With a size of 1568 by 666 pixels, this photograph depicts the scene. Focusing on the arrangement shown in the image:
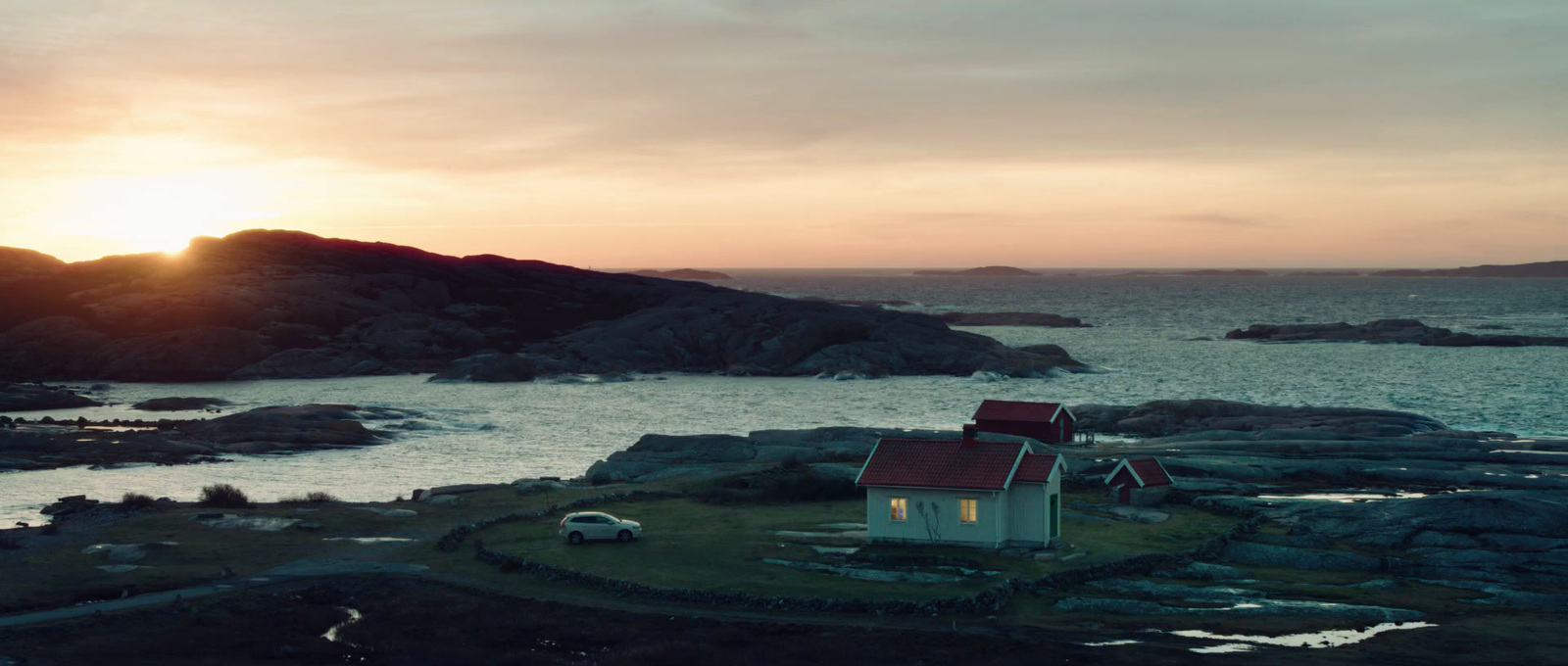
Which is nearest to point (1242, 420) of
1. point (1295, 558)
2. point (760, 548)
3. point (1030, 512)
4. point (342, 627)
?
point (1295, 558)

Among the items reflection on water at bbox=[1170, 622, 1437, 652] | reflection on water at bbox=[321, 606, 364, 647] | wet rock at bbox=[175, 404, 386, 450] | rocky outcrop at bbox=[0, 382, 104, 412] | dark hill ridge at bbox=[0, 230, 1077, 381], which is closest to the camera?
reflection on water at bbox=[1170, 622, 1437, 652]

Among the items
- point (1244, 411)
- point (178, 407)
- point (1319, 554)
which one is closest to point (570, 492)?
Answer: point (1319, 554)

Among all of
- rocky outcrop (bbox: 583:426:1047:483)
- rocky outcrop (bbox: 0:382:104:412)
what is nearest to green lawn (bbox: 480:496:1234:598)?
rocky outcrop (bbox: 583:426:1047:483)

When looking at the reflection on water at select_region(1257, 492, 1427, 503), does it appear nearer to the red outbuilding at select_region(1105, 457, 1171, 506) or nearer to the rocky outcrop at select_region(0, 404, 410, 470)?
the red outbuilding at select_region(1105, 457, 1171, 506)

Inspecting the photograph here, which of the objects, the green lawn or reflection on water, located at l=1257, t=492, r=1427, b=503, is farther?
reflection on water, located at l=1257, t=492, r=1427, b=503

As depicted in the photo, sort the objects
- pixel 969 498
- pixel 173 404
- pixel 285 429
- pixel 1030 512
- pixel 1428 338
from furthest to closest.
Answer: pixel 1428 338 < pixel 173 404 < pixel 285 429 < pixel 1030 512 < pixel 969 498

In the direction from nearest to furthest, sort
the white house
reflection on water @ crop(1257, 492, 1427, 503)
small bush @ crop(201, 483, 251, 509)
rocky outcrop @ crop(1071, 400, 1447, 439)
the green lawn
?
the green lawn
the white house
small bush @ crop(201, 483, 251, 509)
reflection on water @ crop(1257, 492, 1427, 503)
rocky outcrop @ crop(1071, 400, 1447, 439)

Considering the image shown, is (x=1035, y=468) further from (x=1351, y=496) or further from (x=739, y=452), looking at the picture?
(x=739, y=452)
